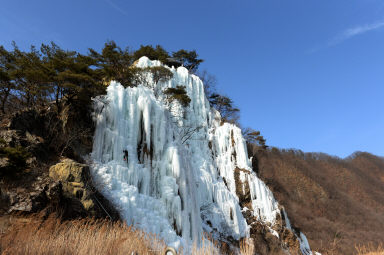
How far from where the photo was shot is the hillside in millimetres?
34000

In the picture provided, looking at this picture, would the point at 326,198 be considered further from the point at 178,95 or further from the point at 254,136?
the point at 178,95

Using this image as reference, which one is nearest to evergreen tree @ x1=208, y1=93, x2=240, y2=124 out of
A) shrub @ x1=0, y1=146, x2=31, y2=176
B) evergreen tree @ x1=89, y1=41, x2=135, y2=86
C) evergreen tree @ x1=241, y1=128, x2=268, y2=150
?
evergreen tree @ x1=241, y1=128, x2=268, y2=150

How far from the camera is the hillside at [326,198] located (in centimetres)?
3400

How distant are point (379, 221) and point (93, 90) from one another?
175 feet

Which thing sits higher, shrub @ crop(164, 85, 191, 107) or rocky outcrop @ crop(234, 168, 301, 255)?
shrub @ crop(164, 85, 191, 107)

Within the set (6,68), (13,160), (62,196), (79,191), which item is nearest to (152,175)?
(79,191)

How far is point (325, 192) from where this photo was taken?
4334 cm

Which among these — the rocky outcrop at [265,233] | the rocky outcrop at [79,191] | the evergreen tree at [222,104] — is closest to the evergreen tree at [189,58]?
the evergreen tree at [222,104]

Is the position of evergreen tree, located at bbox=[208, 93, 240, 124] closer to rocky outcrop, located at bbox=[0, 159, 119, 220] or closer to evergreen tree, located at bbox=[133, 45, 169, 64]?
evergreen tree, located at bbox=[133, 45, 169, 64]

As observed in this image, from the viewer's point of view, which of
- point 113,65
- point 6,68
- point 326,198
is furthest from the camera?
point 326,198

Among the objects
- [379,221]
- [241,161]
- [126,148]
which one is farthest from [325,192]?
[126,148]

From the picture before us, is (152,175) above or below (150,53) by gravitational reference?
below

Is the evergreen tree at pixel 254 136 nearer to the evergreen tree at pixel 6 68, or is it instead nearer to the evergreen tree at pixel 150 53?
the evergreen tree at pixel 150 53

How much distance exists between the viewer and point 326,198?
42031 millimetres
